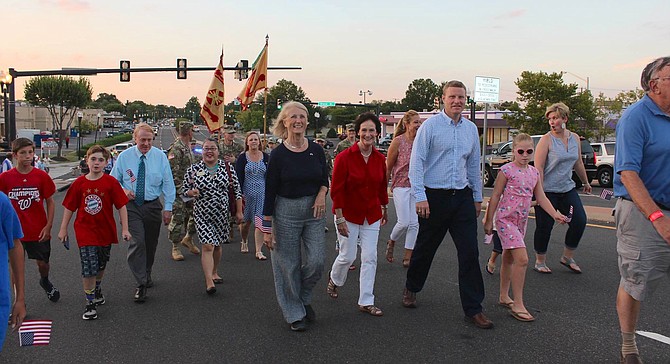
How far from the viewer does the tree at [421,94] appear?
447 ft

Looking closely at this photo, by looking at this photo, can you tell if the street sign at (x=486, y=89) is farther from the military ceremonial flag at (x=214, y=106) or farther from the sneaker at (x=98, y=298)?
the sneaker at (x=98, y=298)

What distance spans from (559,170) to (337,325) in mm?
3282

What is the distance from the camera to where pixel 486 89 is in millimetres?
27500

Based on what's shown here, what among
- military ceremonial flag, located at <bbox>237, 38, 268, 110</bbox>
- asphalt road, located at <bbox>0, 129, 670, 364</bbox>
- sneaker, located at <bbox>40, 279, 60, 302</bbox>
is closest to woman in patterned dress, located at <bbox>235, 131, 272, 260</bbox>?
asphalt road, located at <bbox>0, 129, 670, 364</bbox>

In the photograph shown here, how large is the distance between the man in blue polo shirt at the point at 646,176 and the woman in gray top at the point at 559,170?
277 cm

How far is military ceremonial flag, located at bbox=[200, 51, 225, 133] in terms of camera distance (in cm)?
1177

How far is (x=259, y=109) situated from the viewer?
105188 mm

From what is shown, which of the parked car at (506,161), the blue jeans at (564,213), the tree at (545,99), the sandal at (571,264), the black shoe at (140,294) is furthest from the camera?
the tree at (545,99)

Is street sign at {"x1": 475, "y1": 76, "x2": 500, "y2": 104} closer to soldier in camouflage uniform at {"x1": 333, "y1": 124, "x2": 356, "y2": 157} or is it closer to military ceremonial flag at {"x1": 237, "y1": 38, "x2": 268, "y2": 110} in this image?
military ceremonial flag at {"x1": 237, "y1": 38, "x2": 268, "y2": 110}

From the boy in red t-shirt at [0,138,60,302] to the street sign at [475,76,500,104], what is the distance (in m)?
23.4

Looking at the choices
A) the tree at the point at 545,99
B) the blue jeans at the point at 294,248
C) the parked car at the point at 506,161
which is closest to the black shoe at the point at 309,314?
the blue jeans at the point at 294,248

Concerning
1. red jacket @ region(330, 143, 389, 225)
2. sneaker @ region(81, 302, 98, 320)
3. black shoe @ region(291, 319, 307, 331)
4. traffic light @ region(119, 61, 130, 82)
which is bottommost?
sneaker @ region(81, 302, 98, 320)

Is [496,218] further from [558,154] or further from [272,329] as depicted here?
[272,329]

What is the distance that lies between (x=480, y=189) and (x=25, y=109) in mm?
91981
